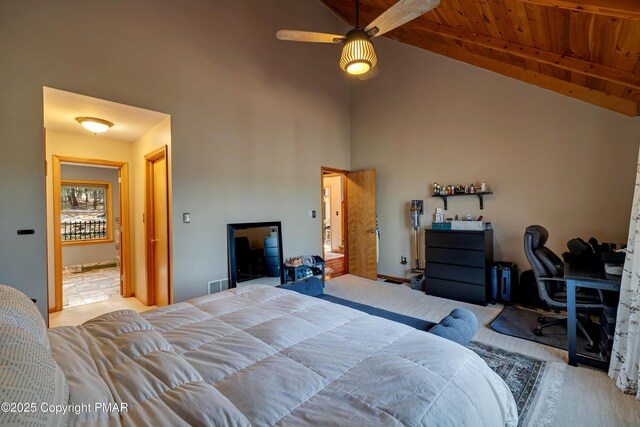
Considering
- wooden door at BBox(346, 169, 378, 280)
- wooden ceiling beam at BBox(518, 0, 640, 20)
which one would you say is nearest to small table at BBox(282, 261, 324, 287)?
wooden door at BBox(346, 169, 378, 280)

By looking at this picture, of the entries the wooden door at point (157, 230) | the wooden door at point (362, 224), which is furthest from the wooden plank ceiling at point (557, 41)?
the wooden door at point (157, 230)

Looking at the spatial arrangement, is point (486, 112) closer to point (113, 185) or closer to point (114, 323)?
point (114, 323)

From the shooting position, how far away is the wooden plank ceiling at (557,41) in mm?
2248

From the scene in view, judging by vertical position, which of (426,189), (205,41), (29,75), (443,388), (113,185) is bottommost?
(443,388)

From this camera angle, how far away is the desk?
2232 millimetres

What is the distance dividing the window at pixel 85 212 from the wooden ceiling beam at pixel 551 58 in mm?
7828

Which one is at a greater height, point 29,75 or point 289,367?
point 29,75

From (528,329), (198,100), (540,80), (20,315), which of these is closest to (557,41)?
(540,80)

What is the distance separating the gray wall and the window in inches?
3.8

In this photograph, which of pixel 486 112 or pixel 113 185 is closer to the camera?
pixel 486 112

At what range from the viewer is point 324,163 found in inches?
206

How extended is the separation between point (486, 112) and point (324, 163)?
2.65m

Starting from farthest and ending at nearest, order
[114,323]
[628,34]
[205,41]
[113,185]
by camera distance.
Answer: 1. [113,185]
2. [205,41]
3. [628,34]
4. [114,323]

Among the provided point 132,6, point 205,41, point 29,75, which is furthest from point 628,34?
point 29,75
